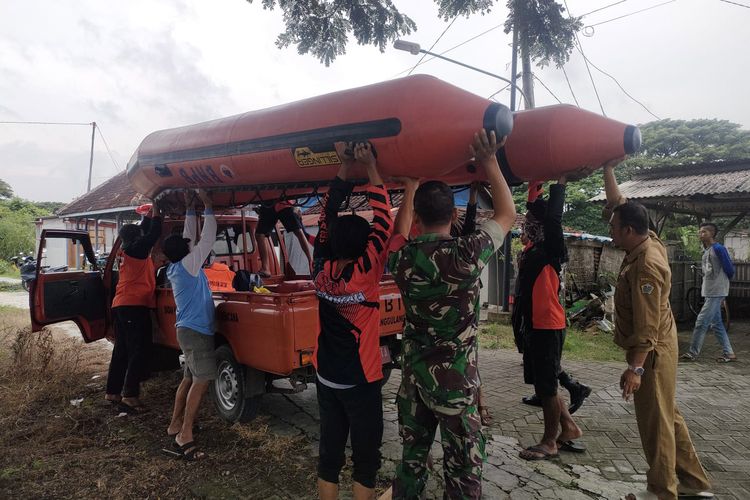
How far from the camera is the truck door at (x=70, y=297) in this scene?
4578 millimetres

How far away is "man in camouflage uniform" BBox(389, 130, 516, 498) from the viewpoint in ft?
6.26

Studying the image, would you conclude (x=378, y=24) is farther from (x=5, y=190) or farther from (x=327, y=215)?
(x=5, y=190)

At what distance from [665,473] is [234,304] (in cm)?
298

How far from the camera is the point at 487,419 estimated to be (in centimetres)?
385

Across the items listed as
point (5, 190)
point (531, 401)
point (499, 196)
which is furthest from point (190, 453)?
point (5, 190)

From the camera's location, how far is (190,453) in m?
3.28

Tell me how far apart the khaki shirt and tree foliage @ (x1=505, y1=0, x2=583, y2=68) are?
11.0 ft

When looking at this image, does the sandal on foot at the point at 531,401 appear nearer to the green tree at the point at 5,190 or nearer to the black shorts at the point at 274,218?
the black shorts at the point at 274,218

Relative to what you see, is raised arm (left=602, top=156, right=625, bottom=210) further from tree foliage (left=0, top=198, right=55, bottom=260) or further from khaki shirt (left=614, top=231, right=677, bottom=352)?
tree foliage (left=0, top=198, right=55, bottom=260)

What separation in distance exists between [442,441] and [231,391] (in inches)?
93.2

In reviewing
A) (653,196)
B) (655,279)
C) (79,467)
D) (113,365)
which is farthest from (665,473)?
(653,196)

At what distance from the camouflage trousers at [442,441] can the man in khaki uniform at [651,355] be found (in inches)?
40.6

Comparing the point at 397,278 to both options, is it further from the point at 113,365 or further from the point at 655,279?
the point at 113,365

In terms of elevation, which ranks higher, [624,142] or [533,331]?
[624,142]
